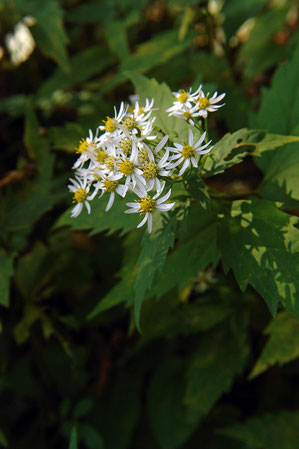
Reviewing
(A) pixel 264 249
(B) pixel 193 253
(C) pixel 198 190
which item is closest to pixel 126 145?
(C) pixel 198 190

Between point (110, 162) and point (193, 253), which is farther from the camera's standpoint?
point (193, 253)

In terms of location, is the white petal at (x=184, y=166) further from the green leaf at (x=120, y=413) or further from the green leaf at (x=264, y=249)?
the green leaf at (x=120, y=413)

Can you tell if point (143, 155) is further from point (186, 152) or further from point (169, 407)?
point (169, 407)

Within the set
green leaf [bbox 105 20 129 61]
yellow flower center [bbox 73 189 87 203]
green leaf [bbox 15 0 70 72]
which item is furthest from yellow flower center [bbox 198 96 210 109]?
green leaf [bbox 105 20 129 61]

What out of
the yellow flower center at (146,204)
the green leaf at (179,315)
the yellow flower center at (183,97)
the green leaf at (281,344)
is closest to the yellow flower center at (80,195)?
the yellow flower center at (146,204)

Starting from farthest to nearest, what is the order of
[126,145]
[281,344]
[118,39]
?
[118,39] → [281,344] → [126,145]
